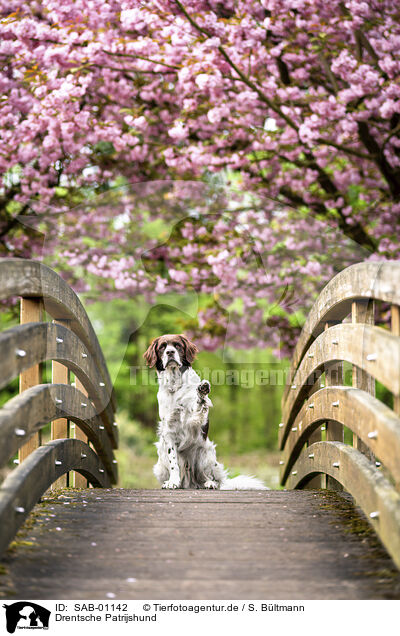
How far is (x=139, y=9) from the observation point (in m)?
7.46

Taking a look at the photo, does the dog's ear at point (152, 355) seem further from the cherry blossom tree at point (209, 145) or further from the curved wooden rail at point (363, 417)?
the cherry blossom tree at point (209, 145)

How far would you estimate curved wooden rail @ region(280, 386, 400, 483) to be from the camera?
8.67 feet

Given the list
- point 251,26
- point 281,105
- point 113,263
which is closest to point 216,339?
point 113,263

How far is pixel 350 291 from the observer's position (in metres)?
3.75

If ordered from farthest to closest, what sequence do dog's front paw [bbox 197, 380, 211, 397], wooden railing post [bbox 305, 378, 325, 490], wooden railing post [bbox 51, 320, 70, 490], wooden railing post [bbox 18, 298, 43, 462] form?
wooden railing post [bbox 305, 378, 325, 490]
dog's front paw [bbox 197, 380, 211, 397]
wooden railing post [bbox 51, 320, 70, 490]
wooden railing post [bbox 18, 298, 43, 462]

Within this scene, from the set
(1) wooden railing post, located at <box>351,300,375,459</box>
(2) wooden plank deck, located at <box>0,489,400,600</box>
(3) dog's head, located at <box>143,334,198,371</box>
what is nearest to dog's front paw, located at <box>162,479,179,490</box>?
(3) dog's head, located at <box>143,334,198,371</box>

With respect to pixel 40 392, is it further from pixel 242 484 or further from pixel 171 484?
pixel 242 484

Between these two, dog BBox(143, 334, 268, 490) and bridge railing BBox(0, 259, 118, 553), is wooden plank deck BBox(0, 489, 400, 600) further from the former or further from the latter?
dog BBox(143, 334, 268, 490)

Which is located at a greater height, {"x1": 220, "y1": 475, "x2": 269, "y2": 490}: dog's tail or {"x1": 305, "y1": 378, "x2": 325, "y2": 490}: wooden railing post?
{"x1": 305, "y1": 378, "x2": 325, "y2": 490}: wooden railing post

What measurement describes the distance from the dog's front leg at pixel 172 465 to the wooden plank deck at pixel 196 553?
71.2 inches

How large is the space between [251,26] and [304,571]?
5847 millimetres
